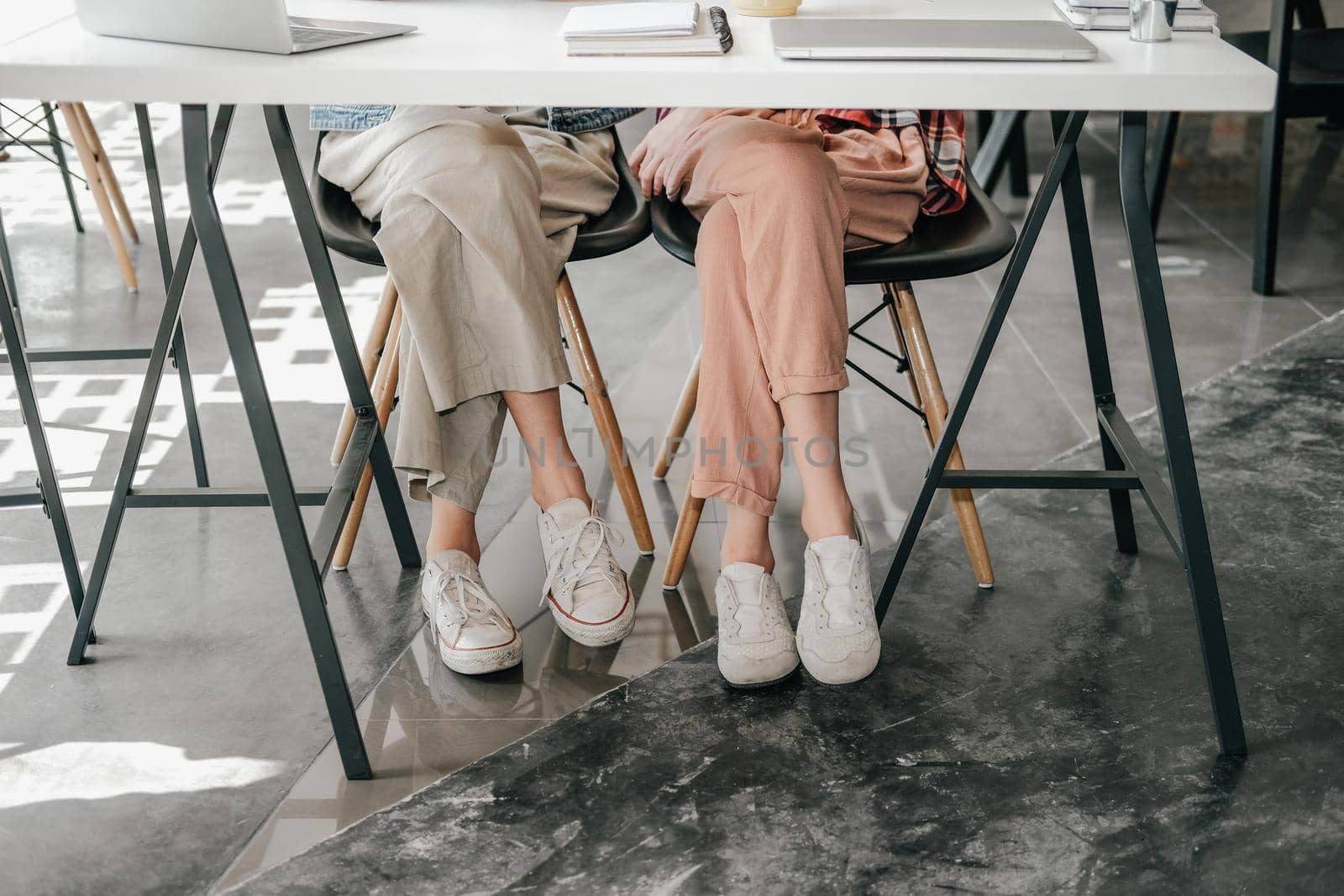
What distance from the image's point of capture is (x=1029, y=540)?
1924 millimetres

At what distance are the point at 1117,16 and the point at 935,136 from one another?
0.41 meters

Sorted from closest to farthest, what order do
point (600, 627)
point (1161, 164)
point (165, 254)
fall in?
1. point (600, 627)
2. point (165, 254)
3. point (1161, 164)

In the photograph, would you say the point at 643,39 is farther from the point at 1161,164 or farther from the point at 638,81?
the point at 1161,164

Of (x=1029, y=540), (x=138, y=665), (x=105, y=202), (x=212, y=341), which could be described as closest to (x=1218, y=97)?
(x=1029, y=540)

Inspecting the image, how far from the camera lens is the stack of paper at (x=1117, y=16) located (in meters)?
1.27

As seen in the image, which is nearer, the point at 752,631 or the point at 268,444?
the point at 268,444

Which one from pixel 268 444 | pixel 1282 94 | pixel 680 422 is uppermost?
pixel 268 444

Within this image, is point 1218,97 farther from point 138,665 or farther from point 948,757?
point 138,665

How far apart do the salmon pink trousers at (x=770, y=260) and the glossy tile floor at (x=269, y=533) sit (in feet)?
1.01

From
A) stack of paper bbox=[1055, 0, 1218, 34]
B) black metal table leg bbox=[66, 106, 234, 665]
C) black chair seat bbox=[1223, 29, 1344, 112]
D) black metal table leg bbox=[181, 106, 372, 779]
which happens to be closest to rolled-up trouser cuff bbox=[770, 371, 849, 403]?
stack of paper bbox=[1055, 0, 1218, 34]

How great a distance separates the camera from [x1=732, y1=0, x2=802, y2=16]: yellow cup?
1.32 metres

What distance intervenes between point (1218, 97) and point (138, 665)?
55.4 inches

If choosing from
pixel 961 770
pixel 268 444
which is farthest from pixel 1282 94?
pixel 268 444

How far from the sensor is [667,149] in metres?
1.73
